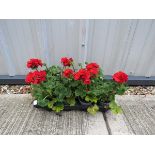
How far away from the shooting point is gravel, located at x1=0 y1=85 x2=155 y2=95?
247cm

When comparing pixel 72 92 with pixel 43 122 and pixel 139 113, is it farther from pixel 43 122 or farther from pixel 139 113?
pixel 139 113

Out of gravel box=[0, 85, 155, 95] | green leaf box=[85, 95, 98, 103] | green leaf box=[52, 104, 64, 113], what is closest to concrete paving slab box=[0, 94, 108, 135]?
green leaf box=[52, 104, 64, 113]

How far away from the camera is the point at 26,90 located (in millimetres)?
2479

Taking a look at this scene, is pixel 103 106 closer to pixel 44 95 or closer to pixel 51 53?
pixel 44 95

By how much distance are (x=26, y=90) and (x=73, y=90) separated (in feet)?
2.97

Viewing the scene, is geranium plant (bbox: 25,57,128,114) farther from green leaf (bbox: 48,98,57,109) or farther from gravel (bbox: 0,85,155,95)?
gravel (bbox: 0,85,155,95)

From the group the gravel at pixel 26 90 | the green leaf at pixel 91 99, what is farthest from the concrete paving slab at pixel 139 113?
the green leaf at pixel 91 99

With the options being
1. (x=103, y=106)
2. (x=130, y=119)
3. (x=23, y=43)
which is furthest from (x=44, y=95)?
(x=130, y=119)

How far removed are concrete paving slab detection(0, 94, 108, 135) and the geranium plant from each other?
10 cm

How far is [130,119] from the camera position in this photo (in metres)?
1.93

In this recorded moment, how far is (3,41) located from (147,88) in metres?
2.13

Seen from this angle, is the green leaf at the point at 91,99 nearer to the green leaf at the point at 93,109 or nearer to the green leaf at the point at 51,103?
the green leaf at the point at 93,109

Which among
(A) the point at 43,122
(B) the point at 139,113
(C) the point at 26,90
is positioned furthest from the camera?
(C) the point at 26,90

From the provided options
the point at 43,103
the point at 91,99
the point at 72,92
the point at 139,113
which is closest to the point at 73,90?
the point at 72,92
